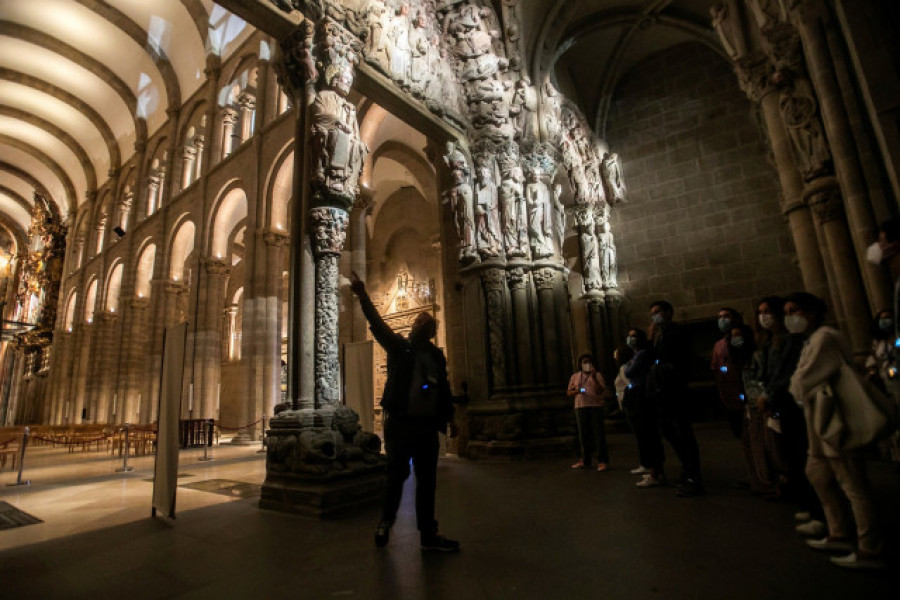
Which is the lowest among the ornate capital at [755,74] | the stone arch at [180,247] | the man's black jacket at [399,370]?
the man's black jacket at [399,370]

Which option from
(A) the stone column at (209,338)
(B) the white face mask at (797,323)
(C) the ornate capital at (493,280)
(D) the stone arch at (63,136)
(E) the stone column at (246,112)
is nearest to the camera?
(B) the white face mask at (797,323)

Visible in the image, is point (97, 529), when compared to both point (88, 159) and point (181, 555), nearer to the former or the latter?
point (181, 555)

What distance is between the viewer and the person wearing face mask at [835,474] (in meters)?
2.10

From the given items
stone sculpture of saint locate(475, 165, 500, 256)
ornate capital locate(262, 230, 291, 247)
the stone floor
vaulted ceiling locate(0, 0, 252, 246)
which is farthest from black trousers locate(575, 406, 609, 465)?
vaulted ceiling locate(0, 0, 252, 246)

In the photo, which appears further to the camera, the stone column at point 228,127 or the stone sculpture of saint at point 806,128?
the stone column at point 228,127

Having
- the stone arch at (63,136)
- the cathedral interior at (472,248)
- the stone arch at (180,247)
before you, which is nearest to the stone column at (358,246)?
the cathedral interior at (472,248)

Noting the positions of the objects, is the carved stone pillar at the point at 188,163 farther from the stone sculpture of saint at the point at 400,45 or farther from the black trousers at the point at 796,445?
the black trousers at the point at 796,445

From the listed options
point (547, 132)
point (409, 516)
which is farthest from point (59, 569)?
point (547, 132)

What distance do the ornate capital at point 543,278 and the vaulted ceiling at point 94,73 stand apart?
14.2 m

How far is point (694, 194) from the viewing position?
1149 cm

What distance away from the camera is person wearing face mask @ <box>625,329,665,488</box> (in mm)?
4098

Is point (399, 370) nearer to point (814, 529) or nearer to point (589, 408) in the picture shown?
point (814, 529)

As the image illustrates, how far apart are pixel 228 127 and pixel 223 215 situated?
10.8 feet

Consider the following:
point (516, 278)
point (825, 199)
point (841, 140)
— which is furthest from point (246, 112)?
point (841, 140)
